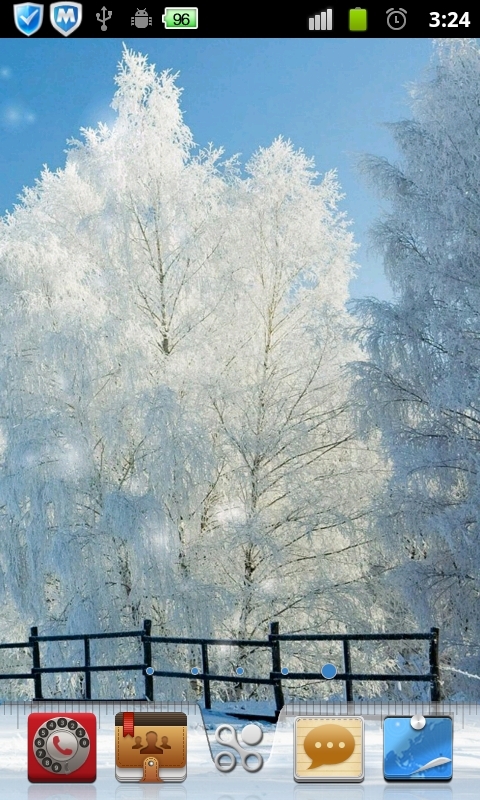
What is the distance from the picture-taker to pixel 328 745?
2.98 ft

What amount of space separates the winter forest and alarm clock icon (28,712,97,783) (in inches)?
94.9

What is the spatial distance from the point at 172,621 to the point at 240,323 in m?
1.76

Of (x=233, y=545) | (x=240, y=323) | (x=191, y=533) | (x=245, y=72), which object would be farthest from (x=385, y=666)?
(x=245, y=72)

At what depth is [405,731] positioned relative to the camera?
91 centimetres

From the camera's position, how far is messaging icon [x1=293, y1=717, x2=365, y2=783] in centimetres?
90

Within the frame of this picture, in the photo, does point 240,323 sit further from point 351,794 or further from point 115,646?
point 351,794
